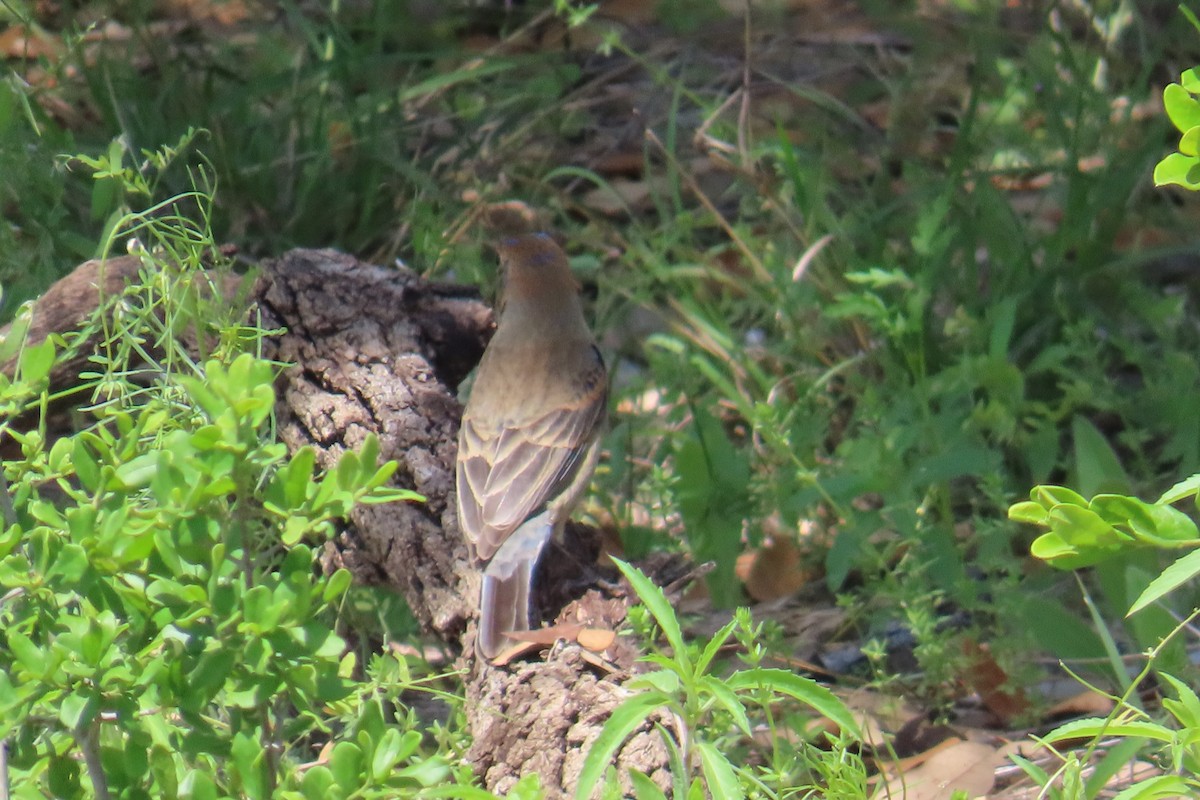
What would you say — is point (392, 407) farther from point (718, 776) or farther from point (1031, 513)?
point (1031, 513)

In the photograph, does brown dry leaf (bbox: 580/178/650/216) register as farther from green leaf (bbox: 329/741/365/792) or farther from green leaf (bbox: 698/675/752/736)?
green leaf (bbox: 329/741/365/792)

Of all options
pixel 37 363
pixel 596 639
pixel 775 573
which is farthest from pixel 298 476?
pixel 775 573

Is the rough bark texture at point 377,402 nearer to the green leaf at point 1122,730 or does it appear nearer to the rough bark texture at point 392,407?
the rough bark texture at point 392,407

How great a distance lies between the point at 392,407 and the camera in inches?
166

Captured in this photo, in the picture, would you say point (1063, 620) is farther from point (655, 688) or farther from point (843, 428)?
point (655, 688)

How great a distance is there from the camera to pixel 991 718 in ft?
14.4

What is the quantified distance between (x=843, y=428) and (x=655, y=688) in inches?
128

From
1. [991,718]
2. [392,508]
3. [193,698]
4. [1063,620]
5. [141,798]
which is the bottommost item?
[991,718]

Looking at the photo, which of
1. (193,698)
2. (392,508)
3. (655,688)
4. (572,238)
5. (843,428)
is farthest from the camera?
(572,238)

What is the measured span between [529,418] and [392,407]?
0.80 metres

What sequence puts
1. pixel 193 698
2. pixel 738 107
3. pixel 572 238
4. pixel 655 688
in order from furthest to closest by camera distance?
1. pixel 738 107
2. pixel 572 238
3. pixel 655 688
4. pixel 193 698

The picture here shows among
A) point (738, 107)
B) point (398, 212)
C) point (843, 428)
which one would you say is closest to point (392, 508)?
point (843, 428)

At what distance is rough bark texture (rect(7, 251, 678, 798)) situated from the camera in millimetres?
3885

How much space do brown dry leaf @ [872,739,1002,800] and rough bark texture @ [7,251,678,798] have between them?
2.83 feet
